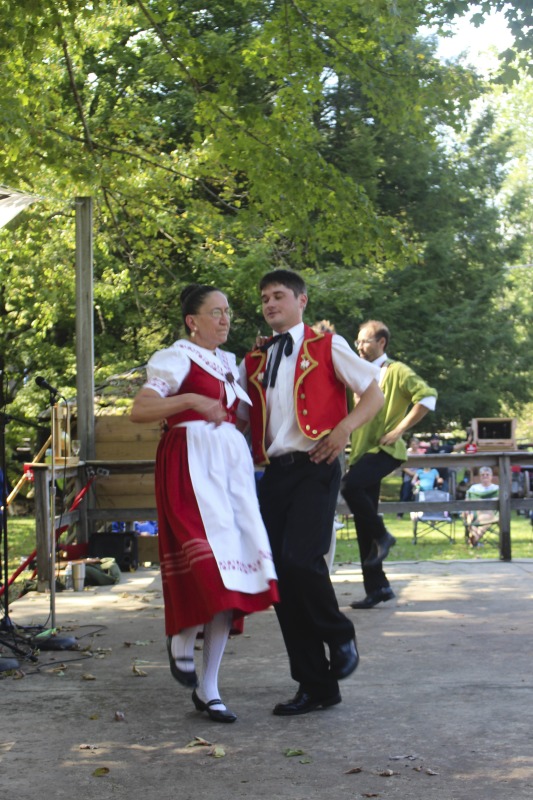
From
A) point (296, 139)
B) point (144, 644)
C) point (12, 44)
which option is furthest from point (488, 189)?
point (144, 644)

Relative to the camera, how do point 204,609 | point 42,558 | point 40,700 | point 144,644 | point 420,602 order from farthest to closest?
1. point 42,558
2. point 420,602
3. point 144,644
4. point 40,700
5. point 204,609

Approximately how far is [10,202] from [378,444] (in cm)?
301

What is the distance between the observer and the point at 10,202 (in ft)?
23.6

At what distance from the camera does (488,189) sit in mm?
31984

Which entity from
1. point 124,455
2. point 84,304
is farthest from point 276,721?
point 124,455

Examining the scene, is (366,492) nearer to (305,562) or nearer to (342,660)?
(342,660)

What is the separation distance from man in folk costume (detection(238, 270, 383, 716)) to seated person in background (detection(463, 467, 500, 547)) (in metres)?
10.6

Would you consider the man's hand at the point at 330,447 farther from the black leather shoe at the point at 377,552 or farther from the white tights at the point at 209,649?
the black leather shoe at the point at 377,552

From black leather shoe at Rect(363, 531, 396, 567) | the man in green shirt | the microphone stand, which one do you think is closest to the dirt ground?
the microphone stand

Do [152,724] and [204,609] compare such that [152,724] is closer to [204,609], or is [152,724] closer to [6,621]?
[204,609]

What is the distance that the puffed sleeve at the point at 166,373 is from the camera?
5.23 meters

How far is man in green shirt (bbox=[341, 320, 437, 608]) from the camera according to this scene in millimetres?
8344

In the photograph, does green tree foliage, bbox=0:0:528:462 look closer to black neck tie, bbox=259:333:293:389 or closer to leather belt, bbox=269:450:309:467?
black neck tie, bbox=259:333:293:389

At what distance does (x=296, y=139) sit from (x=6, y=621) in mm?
5985
